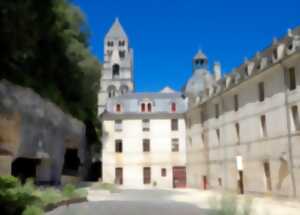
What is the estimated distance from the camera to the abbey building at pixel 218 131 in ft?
76.0

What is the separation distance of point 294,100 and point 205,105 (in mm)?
14622

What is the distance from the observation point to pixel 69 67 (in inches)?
1304

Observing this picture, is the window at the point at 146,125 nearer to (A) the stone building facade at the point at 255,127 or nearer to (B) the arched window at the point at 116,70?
(A) the stone building facade at the point at 255,127

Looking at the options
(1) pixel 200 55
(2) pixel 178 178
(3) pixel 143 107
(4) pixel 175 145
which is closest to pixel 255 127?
(4) pixel 175 145

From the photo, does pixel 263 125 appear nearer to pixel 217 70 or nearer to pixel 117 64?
pixel 217 70

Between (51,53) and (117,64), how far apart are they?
223ft

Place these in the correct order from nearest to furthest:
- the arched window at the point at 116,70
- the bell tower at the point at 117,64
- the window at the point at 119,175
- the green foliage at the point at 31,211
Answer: the green foliage at the point at 31,211
the window at the point at 119,175
the bell tower at the point at 117,64
the arched window at the point at 116,70

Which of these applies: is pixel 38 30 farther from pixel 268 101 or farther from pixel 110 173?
pixel 110 173

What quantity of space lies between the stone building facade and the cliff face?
13.5 metres

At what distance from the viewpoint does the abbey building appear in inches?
912

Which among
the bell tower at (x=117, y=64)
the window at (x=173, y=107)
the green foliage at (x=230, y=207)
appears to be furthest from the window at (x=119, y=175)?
the bell tower at (x=117, y=64)

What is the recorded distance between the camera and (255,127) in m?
26.9

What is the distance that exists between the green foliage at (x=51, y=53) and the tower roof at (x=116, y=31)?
6471cm

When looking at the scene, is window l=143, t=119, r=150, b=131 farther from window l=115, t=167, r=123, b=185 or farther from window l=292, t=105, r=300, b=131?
window l=292, t=105, r=300, b=131
